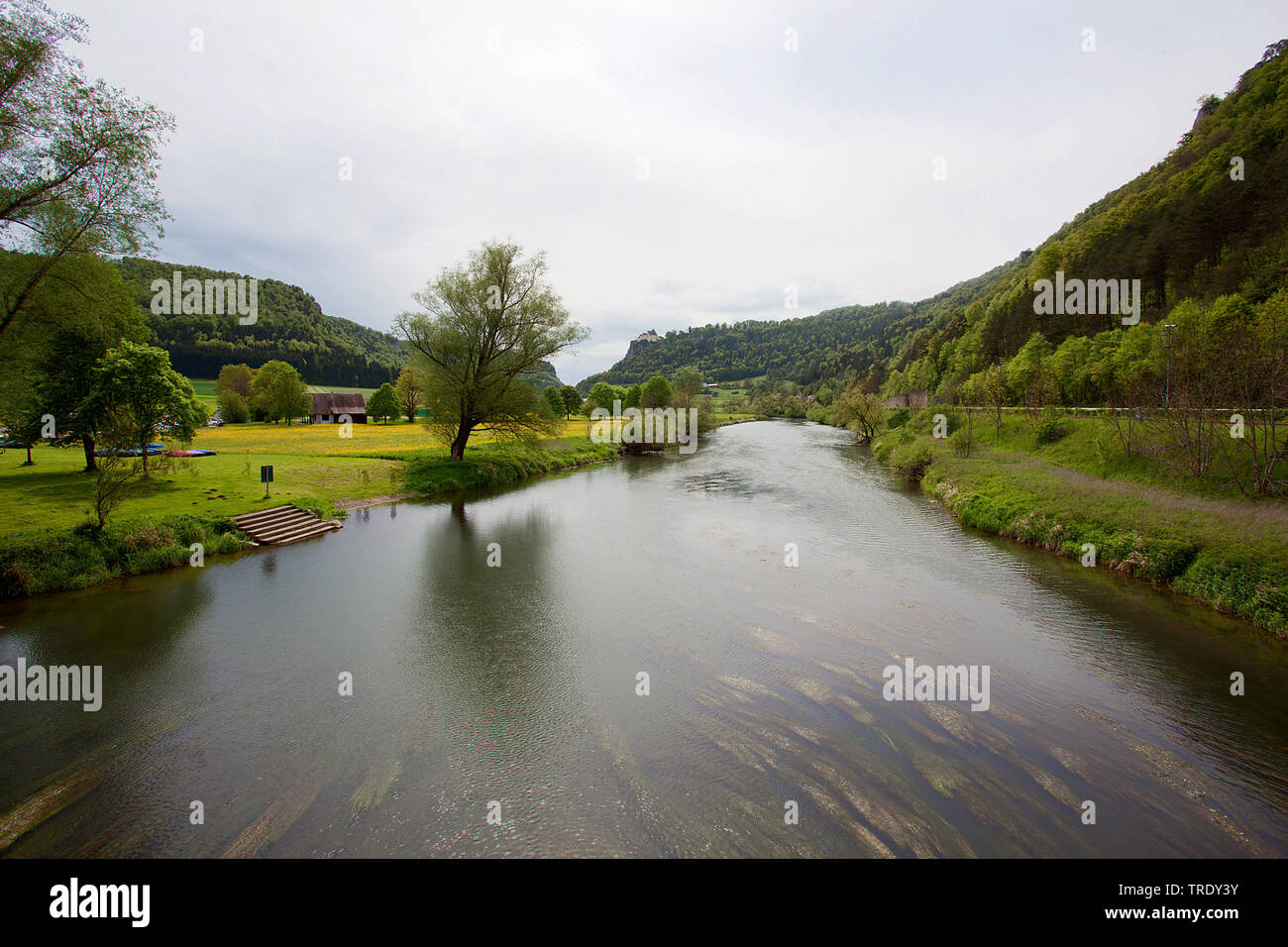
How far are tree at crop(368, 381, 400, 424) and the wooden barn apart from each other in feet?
7.19

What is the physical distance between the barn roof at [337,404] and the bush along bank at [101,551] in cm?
6330

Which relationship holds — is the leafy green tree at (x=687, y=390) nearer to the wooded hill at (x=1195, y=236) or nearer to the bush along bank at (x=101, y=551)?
the wooded hill at (x=1195, y=236)

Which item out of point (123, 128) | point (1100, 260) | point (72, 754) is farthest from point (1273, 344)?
point (1100, 260)

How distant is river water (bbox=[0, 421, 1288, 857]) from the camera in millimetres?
6285

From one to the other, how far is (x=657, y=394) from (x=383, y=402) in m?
41.7

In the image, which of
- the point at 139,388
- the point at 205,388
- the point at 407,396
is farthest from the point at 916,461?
the point at 205,388

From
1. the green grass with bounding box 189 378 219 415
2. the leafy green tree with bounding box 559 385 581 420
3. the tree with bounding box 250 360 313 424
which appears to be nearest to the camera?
the tree with bounding box 250 360 313 424

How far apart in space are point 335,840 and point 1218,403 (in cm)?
3118

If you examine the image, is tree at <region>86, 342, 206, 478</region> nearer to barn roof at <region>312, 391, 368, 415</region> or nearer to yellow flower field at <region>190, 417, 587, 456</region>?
yellow flower field at <region>190, 417, 587, 456</region>

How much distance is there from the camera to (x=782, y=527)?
910 inches

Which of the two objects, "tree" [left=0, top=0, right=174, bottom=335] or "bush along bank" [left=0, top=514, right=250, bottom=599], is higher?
"tree" [left=0, top=0, right=174, bottom=335]

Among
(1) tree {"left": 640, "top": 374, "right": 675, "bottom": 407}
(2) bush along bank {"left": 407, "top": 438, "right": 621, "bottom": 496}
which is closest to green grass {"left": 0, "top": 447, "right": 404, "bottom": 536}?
(2) bush along bank {"left": 407, "top": 438, "right": 621, "bottom": 496}

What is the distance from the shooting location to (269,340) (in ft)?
349

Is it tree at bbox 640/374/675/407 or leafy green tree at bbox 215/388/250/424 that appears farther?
tree at bbox 640/374/675/407
